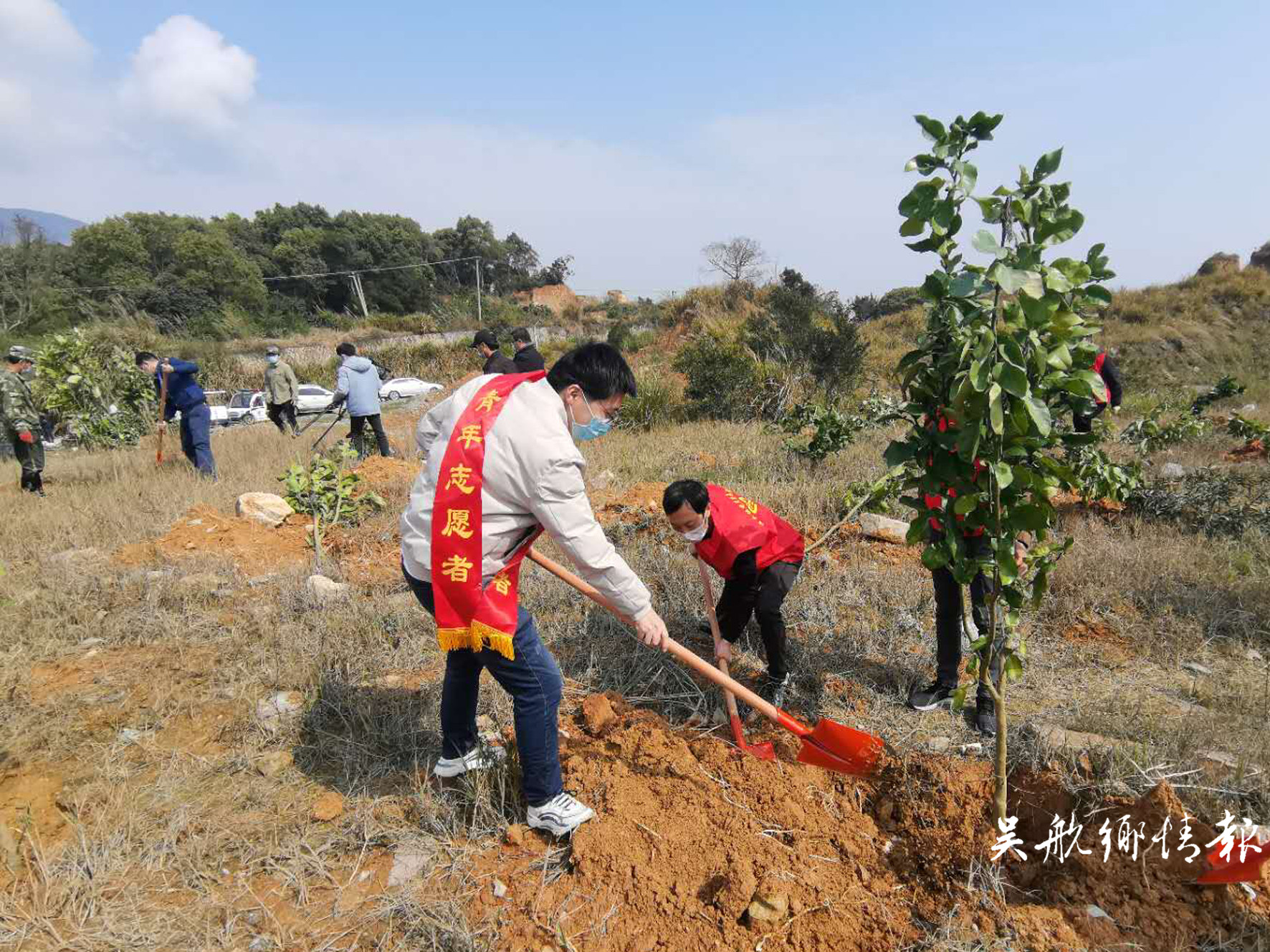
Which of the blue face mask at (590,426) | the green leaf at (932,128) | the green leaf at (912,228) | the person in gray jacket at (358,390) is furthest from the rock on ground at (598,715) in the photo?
the person in gray jacket at (358,390)

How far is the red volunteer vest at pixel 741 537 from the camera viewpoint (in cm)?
294

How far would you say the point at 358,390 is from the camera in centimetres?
793

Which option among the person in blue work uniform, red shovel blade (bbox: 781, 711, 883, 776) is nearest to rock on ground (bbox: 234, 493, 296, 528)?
the person in blue work uniform

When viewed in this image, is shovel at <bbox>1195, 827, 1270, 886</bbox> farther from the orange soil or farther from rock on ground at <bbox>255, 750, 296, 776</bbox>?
the orange soil

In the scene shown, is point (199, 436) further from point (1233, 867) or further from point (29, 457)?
point (1233, 867)

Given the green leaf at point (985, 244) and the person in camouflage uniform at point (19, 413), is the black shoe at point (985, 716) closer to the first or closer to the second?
the green leaf at point (985, 244)

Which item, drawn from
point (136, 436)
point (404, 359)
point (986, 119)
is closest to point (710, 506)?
point (986, 119)

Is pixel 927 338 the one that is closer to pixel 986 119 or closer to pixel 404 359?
pixel 986 119

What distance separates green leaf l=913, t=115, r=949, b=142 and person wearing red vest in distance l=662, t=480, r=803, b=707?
152cm

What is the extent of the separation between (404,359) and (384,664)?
21843 millimetres

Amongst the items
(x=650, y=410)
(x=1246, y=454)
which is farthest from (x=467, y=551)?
(x=650, y=410)

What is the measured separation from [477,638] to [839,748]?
55.8 inches

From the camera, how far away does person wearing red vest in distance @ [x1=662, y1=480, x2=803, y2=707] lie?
9.37 feet

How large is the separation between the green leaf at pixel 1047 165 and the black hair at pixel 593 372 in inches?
47.2
